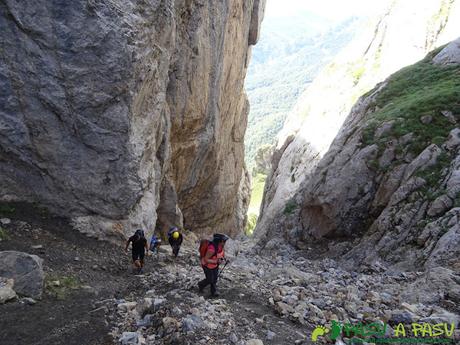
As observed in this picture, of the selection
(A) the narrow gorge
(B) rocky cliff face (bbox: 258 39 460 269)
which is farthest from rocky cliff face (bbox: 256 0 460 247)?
(B) rocky cliff face (bbox: 258 39 460 269)

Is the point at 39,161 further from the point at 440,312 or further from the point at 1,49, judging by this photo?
the point at 440,312

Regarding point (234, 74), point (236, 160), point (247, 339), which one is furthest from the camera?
point (236, 160)

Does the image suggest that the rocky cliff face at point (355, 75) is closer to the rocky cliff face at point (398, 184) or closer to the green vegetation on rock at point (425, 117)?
the green vegetation on rock at point (425, 117)

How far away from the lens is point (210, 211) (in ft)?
151

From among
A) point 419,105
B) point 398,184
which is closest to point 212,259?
point 398,184

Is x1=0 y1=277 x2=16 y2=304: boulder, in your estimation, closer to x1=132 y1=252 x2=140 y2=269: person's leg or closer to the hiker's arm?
the hiker's arm

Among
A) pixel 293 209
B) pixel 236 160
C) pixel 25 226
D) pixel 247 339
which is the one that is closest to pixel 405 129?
pixel 293 209

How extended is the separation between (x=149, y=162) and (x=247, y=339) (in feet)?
47.6

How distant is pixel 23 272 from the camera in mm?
11602

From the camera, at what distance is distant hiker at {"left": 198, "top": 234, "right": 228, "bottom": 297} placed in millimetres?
12477
